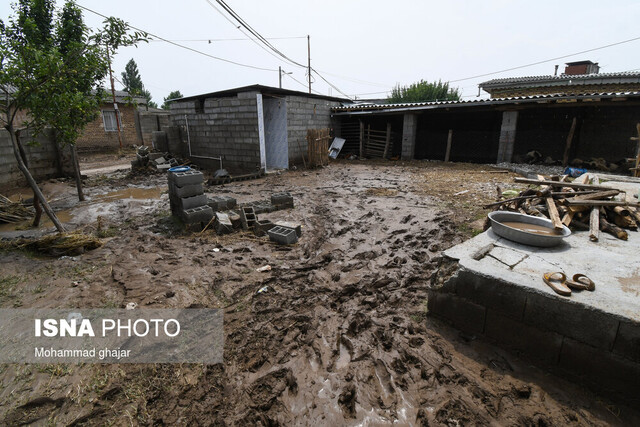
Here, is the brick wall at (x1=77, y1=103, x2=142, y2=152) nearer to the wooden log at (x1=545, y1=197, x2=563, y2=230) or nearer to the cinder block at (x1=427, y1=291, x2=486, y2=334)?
the cinder block at (x1=427, y1=291, x2=486, y2=334)

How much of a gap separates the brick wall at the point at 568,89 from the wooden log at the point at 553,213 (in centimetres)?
1744

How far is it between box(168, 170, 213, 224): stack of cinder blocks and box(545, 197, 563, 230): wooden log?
570 cm

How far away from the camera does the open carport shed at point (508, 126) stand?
37.0 ft

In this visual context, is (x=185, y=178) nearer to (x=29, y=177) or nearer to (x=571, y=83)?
(x=29, y=177)

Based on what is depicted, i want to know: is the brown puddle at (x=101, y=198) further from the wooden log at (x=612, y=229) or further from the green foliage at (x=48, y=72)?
the wooden log at (x=612, y=229)

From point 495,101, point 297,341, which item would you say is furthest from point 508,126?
point 297,341

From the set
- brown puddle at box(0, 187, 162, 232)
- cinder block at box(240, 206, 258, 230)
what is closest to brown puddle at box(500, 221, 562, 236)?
cinder block at box(240, 206, 258, 230)

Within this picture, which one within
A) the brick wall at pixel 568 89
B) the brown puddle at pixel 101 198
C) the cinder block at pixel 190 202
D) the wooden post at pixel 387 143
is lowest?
the brown puddle at pixel 101 198

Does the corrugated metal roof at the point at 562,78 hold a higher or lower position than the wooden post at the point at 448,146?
higher

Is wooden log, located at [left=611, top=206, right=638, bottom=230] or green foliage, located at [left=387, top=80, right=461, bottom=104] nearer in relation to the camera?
wooden log, located at [left=611, top=206, right=638, bottom=230]

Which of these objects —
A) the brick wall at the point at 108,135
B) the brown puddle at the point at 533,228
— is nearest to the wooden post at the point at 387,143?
the brown puddle at the point at 533,228

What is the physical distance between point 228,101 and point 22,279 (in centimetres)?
978

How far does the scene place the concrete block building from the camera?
1174 centimetres

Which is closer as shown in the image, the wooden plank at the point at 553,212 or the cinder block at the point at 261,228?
the wooden plank at the point at 553,212
